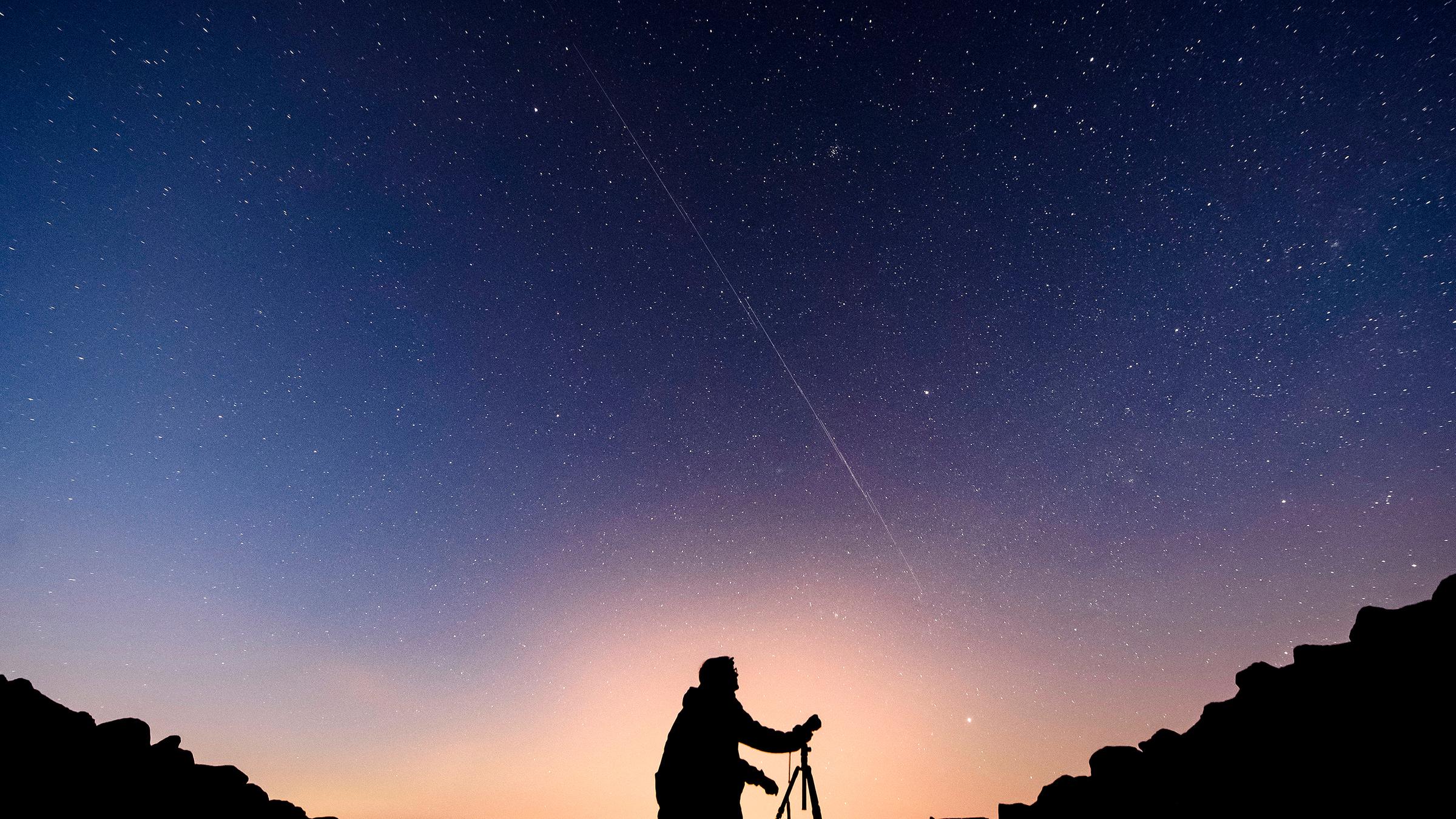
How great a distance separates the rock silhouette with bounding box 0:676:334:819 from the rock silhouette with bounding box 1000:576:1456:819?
363 inches

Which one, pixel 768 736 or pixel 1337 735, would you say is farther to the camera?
pixel 768 736

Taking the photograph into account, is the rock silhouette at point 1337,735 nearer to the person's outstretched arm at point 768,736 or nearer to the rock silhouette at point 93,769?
the person's outstretched arm at point 768,736

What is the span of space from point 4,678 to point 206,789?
104 inches

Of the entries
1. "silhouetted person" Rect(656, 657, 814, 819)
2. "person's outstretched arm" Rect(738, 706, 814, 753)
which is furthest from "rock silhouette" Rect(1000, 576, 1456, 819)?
"silhouetted person" Rect(656, 657, 814, 819)

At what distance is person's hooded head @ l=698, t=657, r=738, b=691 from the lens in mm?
5234

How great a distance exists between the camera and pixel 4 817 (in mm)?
4996

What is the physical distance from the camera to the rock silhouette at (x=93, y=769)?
5562 millimetres

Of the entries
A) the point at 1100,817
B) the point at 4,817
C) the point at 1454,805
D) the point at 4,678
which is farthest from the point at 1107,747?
the point at 4,678

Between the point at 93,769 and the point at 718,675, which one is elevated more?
the point at 718,675

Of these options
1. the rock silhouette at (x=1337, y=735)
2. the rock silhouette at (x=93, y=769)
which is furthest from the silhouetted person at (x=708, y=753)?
the rock silhouette at (x=93, y=769)

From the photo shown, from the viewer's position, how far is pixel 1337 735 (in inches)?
117

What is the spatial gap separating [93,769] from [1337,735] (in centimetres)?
1022

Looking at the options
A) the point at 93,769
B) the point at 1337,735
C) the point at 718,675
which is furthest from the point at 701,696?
the point at 93,769

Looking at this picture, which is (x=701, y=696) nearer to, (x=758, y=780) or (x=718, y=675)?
(x=718, y=675)
